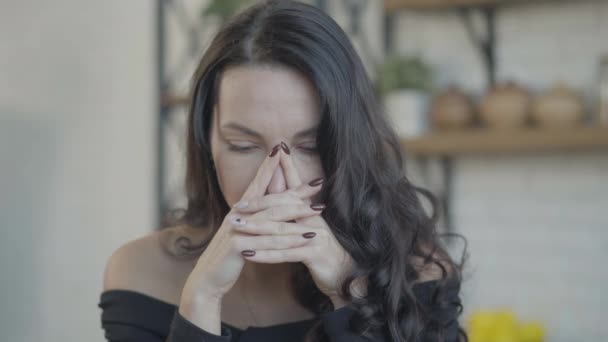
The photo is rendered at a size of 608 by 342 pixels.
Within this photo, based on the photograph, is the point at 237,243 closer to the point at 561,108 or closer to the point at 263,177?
the point at 263,177

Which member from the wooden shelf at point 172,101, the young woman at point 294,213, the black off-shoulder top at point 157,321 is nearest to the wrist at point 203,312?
the young woman at point 294,213

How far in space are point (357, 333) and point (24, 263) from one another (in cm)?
257

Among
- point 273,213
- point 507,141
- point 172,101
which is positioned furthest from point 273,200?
point 172,101

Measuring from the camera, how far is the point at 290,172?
4.08ft

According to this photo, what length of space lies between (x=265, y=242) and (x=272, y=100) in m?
0.21

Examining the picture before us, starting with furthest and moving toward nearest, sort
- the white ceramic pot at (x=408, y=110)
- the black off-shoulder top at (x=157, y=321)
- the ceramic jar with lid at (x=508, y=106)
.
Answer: the white ceramic pot at (x=408, y=110) → the ceramic jar with lid at (x=508, y=106) → the black off-shoulder top at (x=157, y=321)

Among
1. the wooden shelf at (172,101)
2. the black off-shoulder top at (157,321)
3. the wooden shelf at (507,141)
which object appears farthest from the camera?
the wooden shelf at (172,101)

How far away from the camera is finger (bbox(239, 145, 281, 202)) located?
4.04 feet

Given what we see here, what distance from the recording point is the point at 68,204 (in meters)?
3.56

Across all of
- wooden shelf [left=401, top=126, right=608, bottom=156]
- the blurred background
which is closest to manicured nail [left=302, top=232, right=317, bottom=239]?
the blurred background

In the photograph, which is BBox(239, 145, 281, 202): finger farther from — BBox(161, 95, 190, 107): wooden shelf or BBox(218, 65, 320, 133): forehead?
BBox(161, 95, 190, 107): wooden shelf

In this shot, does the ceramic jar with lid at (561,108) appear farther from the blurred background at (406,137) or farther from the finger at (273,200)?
the finger at (273,200)

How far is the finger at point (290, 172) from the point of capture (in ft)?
4.04

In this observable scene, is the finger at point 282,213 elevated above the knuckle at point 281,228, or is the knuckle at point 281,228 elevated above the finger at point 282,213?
the finger at point 282,213
